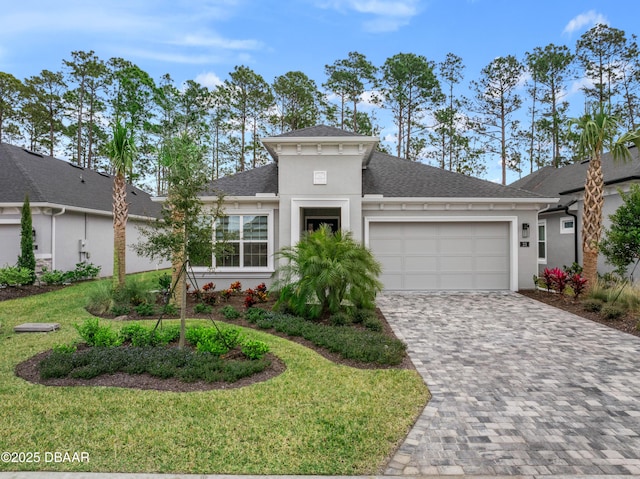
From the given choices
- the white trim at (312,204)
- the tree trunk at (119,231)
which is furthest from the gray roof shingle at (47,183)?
the white trim at (312,204)

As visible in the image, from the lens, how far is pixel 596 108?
30.3 ft

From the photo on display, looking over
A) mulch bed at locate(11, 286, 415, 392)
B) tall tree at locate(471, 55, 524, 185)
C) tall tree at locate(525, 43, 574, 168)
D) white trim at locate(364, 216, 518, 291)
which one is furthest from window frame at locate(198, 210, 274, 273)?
tall tree at locate(525, 43, 574, 168)

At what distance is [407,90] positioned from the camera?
23.7 metres

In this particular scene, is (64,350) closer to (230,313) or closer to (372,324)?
(230,313)

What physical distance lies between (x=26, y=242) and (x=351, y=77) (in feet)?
66.7

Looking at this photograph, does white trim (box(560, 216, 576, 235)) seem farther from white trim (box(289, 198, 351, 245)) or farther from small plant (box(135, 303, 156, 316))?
small plant (box(135, 303, 156, 316))

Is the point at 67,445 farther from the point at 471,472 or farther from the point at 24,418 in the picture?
the point at 471,472

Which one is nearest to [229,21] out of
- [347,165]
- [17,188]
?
[347,165]

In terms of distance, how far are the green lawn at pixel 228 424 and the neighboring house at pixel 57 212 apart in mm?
9296

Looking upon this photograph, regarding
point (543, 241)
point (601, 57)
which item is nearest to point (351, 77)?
point (601, 57)

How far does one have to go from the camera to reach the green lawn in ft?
Result: 9.30

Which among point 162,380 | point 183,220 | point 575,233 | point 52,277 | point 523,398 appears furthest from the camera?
point 575,233

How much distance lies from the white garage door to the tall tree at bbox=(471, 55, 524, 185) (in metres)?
14.8

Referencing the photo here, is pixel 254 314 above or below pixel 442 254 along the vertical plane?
below
